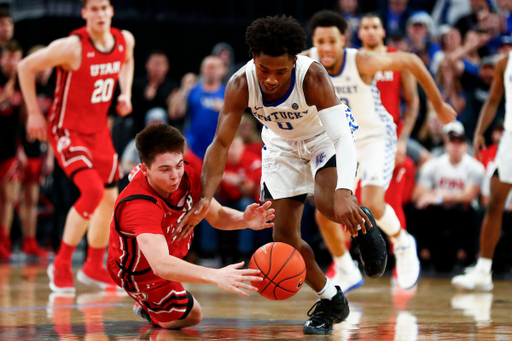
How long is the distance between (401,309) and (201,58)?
8.17 meters

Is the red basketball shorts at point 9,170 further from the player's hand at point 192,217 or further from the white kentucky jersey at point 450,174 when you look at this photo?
the player's hand at point 192,217

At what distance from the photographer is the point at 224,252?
30.3ft

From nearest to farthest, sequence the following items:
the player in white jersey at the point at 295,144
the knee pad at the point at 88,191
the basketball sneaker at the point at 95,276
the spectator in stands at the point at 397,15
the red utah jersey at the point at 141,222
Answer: the red utah jersey at the point at 141,222
the player in white jersey at the point at 295,144
the knee pad at the point at 88,191
the basketball sneaker at the point at 95,276
the spectator in stands at the point at 397,15

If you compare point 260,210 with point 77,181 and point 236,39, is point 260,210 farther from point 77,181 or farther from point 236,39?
point 236,39

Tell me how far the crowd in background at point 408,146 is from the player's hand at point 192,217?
5.00 m

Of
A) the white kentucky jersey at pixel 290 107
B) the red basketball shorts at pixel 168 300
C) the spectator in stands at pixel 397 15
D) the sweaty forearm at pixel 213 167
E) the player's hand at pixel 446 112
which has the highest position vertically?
the spectator in stands at pixel 397 15

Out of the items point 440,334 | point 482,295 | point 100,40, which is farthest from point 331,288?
point 100,40

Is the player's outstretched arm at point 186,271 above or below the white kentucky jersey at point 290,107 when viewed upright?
below

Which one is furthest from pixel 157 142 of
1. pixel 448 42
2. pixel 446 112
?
pixel 448 42

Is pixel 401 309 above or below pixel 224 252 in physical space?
above

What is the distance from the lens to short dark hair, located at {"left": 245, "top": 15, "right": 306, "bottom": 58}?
3.70 metres

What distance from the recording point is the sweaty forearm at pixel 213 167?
3938 millimetres

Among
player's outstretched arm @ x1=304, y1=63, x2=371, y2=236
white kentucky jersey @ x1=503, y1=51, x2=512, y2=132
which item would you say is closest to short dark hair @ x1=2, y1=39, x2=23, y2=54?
white kentucky jersey @ x1=503, y1=51, x2=512, y2=132

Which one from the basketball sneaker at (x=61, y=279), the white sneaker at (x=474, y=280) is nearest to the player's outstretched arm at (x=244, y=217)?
the basketball sneaker at (x=61, y=279)
